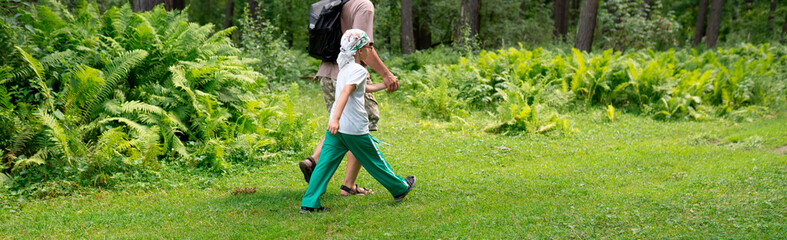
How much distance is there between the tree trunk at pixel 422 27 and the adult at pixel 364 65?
21145 millimetres

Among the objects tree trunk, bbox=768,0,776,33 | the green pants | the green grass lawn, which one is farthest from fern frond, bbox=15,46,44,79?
tree trunk, bbox=768,0,776,33

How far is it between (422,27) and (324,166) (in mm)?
23671

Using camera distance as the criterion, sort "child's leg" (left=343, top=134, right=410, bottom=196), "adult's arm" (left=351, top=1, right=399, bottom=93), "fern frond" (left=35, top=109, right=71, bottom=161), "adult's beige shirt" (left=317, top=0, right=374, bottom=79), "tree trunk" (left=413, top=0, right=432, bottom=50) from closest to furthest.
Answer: "child's leg" (left=343, top=134, right=410, bottom=196) < "adult's arm" (left=351, top=1, right=399, bottom=93) < "adult's beige shirt" (left=317, top=0, right=374, bottom=79) < "fern frond" (left=35, top=109, right=71, bottom=161) < "tree trunk" (left=413, top=0, right=432, bottom=50)

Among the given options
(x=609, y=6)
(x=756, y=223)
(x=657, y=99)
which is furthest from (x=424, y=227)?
(x=609, y=6)

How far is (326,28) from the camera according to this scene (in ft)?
16.5

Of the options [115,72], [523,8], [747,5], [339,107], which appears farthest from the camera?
[747,5]

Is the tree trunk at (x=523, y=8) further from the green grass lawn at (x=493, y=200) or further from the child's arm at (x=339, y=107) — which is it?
the child's arm at (x=339, y=107)

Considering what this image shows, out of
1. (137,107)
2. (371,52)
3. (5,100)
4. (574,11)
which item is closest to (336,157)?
(371,52)

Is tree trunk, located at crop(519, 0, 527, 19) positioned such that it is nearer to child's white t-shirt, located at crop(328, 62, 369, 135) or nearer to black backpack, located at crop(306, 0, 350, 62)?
black backpack, located at crop(306, 0, 350, 62)

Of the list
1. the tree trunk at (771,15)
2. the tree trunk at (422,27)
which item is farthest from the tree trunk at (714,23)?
the tree trunk at (422,27)

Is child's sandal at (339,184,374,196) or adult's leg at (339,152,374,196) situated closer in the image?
adult's leg at (339,152,374,196)

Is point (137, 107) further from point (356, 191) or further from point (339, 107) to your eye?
point (339, 107)

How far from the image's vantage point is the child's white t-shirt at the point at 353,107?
452 centimetres

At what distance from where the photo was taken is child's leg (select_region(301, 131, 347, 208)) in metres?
4.71
